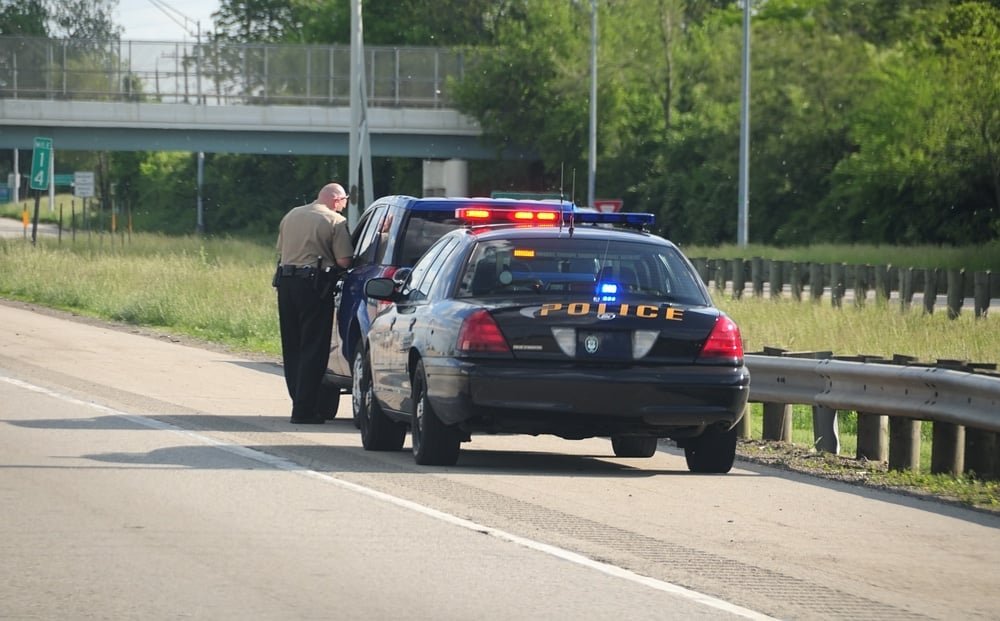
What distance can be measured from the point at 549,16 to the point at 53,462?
69.6 meters

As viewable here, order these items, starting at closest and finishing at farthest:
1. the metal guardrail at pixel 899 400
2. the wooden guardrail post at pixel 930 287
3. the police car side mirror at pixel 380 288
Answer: the metal guardrail at pixel 899 400, the police car side mirror at pixel 380 288, the wooden guardrail post at pixel 930 287

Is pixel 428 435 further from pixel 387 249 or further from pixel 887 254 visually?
pixel 887 254

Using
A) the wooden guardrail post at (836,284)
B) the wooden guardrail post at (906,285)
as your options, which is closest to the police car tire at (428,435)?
the wooden guardrail post at (836,284)

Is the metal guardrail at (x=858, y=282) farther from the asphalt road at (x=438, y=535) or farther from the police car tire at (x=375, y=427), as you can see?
the asphalt road at (x=438, y=535)

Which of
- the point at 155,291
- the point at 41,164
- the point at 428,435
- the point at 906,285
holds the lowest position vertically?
the point at 906,285

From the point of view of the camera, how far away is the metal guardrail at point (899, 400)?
486 inches

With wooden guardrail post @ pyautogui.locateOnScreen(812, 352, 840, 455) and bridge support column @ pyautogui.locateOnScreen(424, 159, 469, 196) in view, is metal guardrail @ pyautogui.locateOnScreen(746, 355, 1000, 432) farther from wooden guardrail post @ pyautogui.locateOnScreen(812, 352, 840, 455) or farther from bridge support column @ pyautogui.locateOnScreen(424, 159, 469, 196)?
bridge support column @ pyautogui.locateOnScreen(424, 159, 469, 196)

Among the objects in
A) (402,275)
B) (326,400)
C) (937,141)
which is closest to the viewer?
(402,275)

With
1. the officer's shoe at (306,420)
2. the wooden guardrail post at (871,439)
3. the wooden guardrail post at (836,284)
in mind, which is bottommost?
the wooden guardrail post at (836,284)

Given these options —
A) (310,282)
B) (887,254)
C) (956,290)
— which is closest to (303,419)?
(310,282)

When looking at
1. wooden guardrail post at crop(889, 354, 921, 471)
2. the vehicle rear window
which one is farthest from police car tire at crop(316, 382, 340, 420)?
wooden guardrail post at crop(889, 354, 921, 471)

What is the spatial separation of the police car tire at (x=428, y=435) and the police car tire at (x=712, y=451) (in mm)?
1480

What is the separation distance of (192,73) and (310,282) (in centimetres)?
5626

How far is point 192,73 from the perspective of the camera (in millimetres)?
70375
